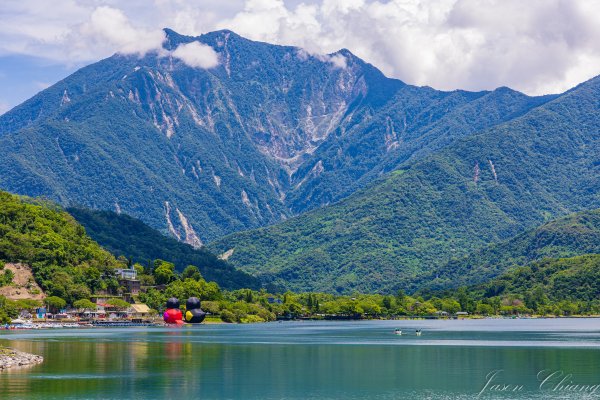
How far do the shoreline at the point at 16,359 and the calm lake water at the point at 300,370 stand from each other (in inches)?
77.5

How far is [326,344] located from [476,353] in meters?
31.7

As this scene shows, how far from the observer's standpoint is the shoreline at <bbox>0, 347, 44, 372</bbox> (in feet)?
360

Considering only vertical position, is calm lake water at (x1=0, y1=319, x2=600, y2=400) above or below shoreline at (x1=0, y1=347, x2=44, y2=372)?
below

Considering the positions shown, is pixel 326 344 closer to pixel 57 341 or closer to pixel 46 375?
pixel 57 341

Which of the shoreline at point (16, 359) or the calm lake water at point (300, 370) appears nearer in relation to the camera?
the calm lake water at point (300, 370)

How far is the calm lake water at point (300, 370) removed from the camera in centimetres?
9269

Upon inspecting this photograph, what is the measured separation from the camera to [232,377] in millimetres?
106188

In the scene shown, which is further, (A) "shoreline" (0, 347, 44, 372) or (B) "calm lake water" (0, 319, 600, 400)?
(A) "shoreline" (0, 347, 44, 372)

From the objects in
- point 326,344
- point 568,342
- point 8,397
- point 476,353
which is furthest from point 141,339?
point 8,397

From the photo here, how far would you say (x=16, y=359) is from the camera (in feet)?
371

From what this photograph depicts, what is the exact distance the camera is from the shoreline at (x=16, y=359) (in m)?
110

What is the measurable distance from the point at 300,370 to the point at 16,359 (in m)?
33.5

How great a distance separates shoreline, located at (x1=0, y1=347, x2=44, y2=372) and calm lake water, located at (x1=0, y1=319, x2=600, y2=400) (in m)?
1.97

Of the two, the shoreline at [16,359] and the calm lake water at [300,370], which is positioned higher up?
the shoreline at [16,359]
